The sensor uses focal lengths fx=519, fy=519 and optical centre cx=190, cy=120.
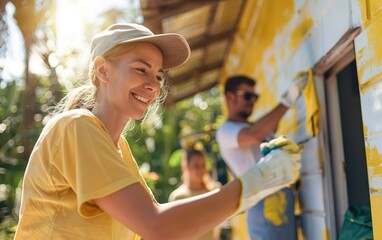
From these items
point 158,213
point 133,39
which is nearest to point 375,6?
point 133,39

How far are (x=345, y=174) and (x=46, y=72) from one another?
3429 millimetres

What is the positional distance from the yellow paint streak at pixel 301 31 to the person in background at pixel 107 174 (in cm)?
185

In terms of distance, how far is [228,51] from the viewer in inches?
375

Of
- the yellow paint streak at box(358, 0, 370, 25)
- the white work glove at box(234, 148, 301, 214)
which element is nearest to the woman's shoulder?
the white work glove at box(234, 148, 301, 214)

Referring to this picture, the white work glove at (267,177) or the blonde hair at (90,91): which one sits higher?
the blonde hair at (90,91)

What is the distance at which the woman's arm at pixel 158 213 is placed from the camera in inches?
67.1

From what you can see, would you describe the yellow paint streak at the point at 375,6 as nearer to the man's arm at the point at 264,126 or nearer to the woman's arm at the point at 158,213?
the woman's arm at the point at 158,213

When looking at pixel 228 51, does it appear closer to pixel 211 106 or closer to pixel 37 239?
pixel 37 239

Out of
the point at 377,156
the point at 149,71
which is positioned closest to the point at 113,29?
the point at 149,71

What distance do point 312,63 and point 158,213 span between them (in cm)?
225

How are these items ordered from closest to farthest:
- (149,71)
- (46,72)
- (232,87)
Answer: (149,71) < (232,87) < (46,72)

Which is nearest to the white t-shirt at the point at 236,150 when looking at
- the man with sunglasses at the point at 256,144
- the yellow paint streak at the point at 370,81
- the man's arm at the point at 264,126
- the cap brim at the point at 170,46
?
the man with sunglasses at the point at 256,144

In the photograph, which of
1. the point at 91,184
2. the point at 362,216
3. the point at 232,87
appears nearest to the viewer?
the point at 91,184

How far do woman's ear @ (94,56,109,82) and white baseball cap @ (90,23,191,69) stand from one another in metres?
0.02
